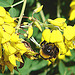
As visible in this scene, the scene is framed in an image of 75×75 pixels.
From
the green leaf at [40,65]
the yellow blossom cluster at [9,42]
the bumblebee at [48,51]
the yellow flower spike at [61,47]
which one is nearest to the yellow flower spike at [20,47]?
the yellow blossom cluster at [9,42]

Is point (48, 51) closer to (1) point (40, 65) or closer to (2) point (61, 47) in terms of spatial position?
(2) point (61, 47)

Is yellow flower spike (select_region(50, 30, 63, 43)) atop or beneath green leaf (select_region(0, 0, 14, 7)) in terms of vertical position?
beneath

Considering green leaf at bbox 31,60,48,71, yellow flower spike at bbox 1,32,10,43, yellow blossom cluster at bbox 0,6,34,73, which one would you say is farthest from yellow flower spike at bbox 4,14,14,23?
green leaf at bbox 31,60,48,71

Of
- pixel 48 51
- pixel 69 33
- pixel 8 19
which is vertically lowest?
pixel 48 51

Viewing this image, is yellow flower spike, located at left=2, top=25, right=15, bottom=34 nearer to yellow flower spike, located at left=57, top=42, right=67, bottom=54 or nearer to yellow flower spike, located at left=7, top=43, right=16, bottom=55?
yellow flower spike, located at left=7, top=43, right=16, bottom=55

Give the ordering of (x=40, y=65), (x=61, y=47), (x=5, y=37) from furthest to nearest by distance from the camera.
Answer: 1. (x=40, y=65)
2. (x=61, y=47)
3. (x=5, y=37)

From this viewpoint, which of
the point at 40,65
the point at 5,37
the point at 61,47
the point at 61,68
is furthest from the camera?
the point at 61,68

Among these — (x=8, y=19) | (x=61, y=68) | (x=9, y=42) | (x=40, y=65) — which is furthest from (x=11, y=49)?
(x=61, y=68)

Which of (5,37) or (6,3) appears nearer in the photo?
(5,37)

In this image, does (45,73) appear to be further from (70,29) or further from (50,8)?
(70,29)

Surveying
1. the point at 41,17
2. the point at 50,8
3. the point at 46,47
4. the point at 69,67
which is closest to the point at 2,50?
the point at 46,47
